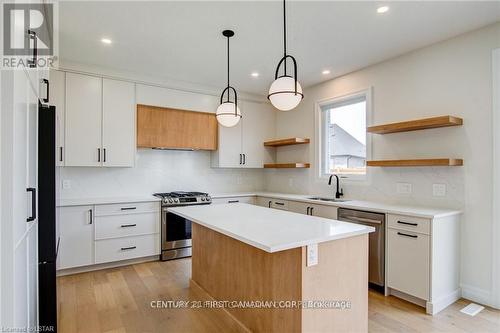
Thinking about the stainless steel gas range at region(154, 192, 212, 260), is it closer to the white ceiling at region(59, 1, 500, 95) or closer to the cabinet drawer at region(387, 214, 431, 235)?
the white ceiling at region(59, 1, 500, 95)

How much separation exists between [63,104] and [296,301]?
358 cm

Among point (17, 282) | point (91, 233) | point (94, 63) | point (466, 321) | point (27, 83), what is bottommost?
point (466, 321)

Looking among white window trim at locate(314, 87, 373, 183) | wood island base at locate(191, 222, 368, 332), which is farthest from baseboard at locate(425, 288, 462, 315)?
white window trim at locate(314, 87, 373, 183)

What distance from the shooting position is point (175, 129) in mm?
4355

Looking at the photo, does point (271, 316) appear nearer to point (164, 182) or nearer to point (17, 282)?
point (17, 282)

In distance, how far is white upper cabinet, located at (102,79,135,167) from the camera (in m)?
3.84

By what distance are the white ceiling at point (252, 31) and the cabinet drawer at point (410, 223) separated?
1.84 m

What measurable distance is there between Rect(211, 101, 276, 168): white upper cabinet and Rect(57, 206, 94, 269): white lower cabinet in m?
2.11

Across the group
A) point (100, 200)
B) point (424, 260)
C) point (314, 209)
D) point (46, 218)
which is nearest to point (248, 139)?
point (314, 209)

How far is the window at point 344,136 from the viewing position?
395cm

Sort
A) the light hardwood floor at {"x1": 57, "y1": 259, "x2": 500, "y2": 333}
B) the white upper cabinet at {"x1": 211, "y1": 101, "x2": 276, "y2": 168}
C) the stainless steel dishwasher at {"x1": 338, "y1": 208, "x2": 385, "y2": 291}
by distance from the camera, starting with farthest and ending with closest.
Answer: the white upper cabinet at {"x1": 211, "y1": 101, "x2": 276, "y2": 168}, the stainless steel dishwasher at {"x1": 338, "y1": 208, "x2": 385, "y2": 291}, the light hardwood floor at {"x1": 57, "y1": 259, "x2": 500, "y2": 333}

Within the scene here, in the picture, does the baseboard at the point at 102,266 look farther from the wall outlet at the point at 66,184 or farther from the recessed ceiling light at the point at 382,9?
the recessed ceiling light at the point at 382,9

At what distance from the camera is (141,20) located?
2.63 m

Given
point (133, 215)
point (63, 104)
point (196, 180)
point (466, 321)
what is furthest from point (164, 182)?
point (466, 321)
